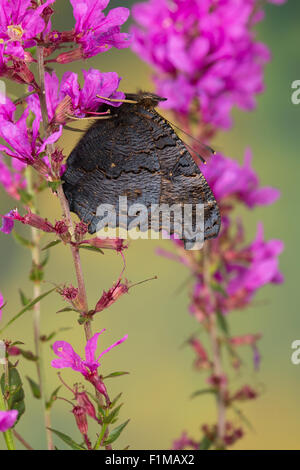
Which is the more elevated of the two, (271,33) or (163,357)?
(271,33)

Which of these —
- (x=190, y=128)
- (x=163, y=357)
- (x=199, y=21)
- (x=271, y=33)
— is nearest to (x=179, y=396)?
(x=163, y=357)

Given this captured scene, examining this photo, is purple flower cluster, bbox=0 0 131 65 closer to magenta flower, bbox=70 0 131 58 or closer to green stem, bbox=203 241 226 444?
magenta flower, bbox=70 0 131 58

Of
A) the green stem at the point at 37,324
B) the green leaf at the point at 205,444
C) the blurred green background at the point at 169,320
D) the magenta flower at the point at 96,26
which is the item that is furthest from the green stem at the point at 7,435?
the blurred green background at the point at 169,320

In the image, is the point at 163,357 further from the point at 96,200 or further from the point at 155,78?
the point at 96,200

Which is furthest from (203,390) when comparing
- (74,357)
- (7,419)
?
(7,419)

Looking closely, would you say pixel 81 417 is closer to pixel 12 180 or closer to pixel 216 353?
pixel 12 180

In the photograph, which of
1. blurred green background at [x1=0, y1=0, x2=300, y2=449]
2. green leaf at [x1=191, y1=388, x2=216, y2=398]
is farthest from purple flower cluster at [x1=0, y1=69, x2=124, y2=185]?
blurred green background at [x1=0, y1=0, x2=300, y2=449]
